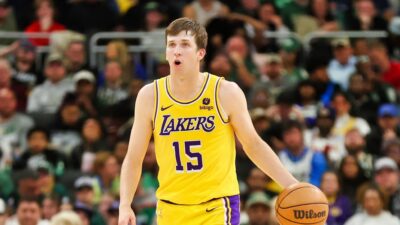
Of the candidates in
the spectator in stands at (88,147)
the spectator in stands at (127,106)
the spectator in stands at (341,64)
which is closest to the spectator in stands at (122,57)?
the spectator in stands at (127,106)

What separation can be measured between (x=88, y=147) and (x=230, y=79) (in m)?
2.66

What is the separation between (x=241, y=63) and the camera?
17219 millimetres

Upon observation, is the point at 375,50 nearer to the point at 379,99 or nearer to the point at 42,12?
the point at 379,99

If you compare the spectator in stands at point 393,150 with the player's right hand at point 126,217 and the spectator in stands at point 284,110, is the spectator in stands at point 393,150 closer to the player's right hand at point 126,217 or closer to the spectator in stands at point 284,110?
the spectator in stands at point 284,110

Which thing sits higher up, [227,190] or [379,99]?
[379,99]

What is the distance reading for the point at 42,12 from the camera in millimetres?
17953

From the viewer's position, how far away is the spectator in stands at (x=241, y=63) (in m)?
17.0

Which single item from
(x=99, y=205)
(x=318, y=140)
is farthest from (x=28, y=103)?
(x=318, y=140)

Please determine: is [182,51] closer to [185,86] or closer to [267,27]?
[185,86]

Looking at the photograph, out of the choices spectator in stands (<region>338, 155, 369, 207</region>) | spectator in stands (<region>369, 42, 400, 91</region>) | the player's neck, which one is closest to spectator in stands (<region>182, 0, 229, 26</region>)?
spectator in stands (<region>369, 42, 400, 91</region>)

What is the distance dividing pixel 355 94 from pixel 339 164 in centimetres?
213

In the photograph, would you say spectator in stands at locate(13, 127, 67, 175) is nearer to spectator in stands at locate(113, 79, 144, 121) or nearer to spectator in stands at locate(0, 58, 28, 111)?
spectator in stands at locate(113, 79, 144, 121)

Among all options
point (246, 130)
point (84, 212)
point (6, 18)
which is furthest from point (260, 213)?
point (6, 18)

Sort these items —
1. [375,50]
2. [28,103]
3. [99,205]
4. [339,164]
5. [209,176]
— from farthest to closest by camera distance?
[375,50], [28,103], [339,164], [99,205], [209,176]
